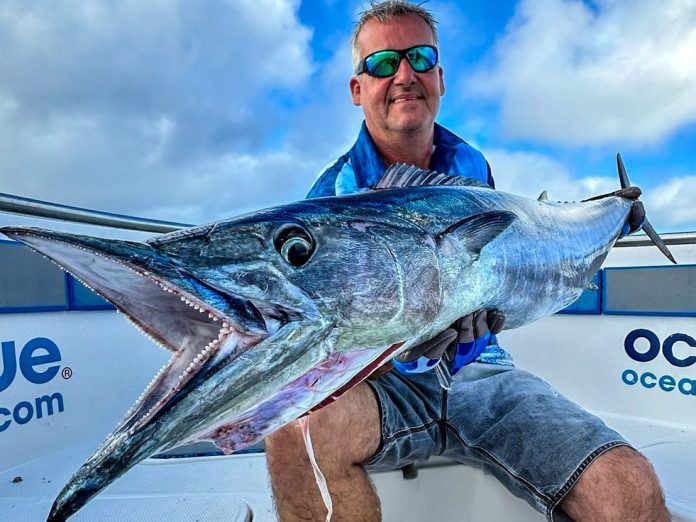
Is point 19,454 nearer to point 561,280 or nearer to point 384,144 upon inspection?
point 384,144

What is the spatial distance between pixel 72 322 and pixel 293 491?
2141mm

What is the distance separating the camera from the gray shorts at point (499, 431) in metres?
2.06

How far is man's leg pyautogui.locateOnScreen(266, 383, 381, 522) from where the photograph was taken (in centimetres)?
205

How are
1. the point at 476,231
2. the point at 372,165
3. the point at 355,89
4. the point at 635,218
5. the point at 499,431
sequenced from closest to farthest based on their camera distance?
1. the point at 476,231
2. the point at 499,431
3. the point at 372,165
4. the point at 635,218
5. the point at 355,89

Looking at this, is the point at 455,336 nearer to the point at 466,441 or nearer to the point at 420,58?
the point at 466,441

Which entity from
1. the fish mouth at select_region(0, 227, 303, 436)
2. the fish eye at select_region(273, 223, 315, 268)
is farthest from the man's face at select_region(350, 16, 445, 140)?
the fish mouth at select_region(0, 227, 303, 436)

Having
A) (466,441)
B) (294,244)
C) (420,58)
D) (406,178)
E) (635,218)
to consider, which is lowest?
(466,441)

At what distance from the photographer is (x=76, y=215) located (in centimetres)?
346

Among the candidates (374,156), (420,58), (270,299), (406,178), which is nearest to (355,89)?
(420,58)

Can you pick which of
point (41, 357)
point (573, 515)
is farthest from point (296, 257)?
point (41, 357)

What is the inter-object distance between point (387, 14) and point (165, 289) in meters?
2.59

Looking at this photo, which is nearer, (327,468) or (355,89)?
(327,468)

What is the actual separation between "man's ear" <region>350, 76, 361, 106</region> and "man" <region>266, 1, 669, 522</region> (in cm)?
51

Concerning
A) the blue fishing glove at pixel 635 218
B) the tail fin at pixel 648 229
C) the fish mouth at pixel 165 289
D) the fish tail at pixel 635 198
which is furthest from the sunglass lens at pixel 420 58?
the fish mouth at pixel 165 289
